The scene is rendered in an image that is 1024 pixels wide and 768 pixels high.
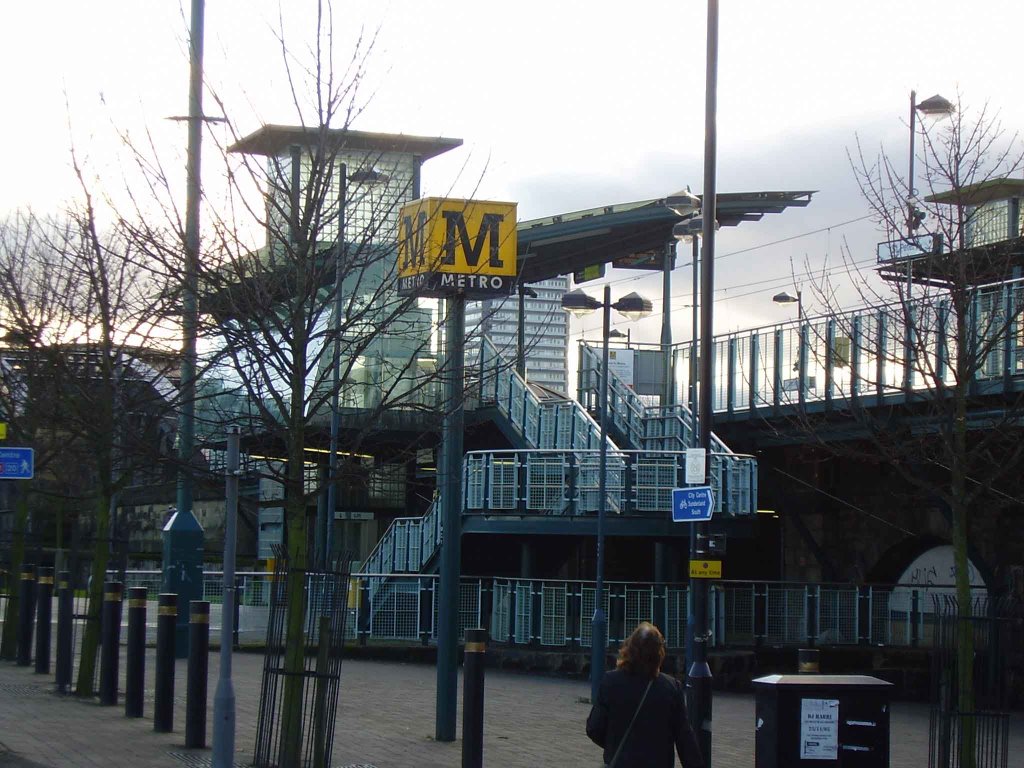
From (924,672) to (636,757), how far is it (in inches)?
721

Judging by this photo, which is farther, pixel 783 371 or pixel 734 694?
pixel 783 371

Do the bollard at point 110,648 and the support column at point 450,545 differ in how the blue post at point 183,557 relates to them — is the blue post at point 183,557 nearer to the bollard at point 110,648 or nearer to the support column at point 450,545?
the bollard at point 110,648

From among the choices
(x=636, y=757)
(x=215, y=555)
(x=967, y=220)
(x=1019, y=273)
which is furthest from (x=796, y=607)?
(x=215, y=555)

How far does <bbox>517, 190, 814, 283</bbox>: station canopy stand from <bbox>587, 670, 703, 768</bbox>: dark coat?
78.7 feet

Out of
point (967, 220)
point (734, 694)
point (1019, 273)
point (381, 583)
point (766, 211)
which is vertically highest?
point (766, 211)

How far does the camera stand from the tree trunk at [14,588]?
20.4m

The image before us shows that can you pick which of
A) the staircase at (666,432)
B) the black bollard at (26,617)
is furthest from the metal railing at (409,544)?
the black bollard at (26,617)

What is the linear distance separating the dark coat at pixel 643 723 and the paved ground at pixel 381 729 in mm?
4944

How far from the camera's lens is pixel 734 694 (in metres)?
22.8

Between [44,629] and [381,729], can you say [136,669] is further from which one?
[44,629]

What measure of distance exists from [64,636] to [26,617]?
3141mm

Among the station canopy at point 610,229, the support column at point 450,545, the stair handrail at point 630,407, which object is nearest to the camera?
the support column at point 450,545

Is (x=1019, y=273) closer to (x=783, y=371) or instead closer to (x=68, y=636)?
(x=783, y=371)

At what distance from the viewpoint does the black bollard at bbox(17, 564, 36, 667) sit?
61.3 ft
